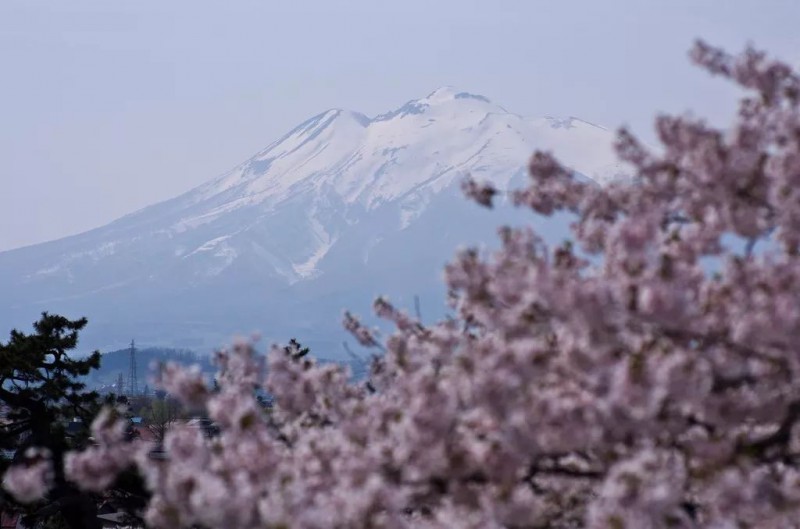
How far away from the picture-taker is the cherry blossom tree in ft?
14.9

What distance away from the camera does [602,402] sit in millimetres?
4492

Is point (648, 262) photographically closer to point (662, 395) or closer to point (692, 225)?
point (662, 395)

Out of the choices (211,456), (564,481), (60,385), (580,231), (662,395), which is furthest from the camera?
(60,385)

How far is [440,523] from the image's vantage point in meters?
5.53

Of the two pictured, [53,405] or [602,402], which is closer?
[602,402]

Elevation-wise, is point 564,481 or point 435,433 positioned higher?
point 435,433

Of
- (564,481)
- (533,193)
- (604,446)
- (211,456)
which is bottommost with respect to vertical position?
(564,481)

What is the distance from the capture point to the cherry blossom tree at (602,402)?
14.9 ft

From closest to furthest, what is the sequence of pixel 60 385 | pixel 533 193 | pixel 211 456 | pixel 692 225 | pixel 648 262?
pixel 648 262 → pixel 211 456 → pixel 692 225 → pixel 533 193 → pixel 60 385

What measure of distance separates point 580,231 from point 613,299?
273cm

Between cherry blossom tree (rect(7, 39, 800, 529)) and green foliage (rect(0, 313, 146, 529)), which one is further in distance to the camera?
green foliage (rect(0, 313, 146, 529))

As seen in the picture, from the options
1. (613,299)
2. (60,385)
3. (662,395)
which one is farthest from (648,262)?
(60,385)

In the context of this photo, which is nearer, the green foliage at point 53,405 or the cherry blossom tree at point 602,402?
the cherry blossom tree at point 602,402

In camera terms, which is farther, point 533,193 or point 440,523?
point 533,193
